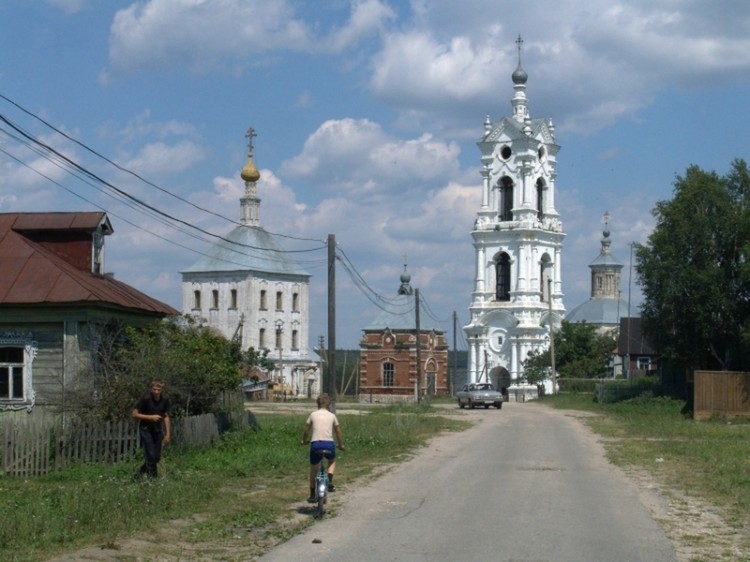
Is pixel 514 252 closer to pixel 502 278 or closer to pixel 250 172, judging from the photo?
pixel 502 278

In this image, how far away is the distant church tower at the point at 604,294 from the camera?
123250 millimetres

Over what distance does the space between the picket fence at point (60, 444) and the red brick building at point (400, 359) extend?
7717 cm

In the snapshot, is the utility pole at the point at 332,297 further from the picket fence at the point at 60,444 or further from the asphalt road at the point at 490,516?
the picket fence at the point at 60,444

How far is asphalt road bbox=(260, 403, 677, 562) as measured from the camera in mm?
12859

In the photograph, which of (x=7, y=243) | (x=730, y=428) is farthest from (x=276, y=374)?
(x=7, y=243)

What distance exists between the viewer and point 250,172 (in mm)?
103500

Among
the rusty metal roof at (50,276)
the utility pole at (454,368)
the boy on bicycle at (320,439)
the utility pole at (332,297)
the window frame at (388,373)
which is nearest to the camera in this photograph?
the boy on bicycle at (320,439)

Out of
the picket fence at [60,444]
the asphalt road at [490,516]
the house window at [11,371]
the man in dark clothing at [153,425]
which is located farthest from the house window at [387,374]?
the man in dark clothing at [153,425]

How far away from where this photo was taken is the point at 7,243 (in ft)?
92.1

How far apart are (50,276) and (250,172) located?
77.4m

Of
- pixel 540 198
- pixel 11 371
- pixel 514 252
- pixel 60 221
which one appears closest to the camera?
pixel 11 371

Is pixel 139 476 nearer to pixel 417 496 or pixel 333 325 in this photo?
pixel 417 496

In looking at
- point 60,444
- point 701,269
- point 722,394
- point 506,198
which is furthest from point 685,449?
point 506,198

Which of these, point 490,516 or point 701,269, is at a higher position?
point 701,269
